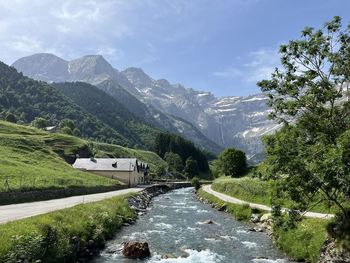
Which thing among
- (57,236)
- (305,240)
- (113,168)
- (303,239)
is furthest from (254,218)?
(113,168)

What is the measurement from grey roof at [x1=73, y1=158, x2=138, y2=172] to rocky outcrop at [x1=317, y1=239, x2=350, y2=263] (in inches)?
3861

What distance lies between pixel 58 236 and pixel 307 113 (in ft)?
71.0

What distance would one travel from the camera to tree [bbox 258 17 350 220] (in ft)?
81.6

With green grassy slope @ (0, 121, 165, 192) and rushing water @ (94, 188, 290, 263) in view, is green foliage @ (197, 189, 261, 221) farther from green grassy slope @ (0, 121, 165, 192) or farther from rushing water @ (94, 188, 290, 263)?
green grassy slope @ (0, 121, 165, 192)

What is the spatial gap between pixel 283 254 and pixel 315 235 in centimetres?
367

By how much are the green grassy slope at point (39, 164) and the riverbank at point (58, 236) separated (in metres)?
16.5

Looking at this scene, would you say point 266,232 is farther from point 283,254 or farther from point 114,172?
point 114,172

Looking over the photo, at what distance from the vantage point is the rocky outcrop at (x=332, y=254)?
25.0 m

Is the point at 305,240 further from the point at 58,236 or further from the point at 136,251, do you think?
the point at 58,236

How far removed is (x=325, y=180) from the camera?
21969 millimetres

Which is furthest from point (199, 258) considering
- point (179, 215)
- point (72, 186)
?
point (72, 186)

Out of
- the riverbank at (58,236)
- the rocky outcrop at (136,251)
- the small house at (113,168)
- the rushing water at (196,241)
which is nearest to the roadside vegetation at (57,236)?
the riverbank at (58,236)

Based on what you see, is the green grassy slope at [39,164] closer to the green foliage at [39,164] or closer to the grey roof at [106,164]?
the green foliage at [39,164]

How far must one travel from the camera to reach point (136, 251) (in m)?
31.1
